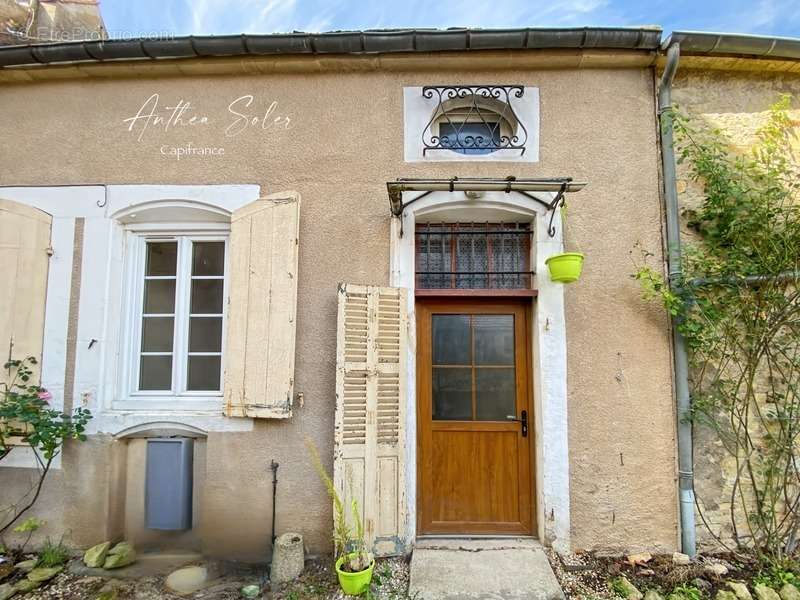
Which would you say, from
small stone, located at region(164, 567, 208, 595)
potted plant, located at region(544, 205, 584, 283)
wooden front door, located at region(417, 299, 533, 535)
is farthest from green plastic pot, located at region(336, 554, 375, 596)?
potted plant, located at region(544, 205, 584, 283)

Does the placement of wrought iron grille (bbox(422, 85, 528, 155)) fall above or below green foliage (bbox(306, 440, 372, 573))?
above

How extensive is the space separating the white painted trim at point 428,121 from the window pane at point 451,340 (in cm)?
151

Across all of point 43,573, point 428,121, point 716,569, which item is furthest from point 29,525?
point 716,569

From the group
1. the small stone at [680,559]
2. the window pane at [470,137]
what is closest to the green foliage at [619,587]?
the small stone at [680,559]

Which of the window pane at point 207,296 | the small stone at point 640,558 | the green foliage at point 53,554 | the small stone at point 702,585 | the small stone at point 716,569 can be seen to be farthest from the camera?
the window pane at point 207,296

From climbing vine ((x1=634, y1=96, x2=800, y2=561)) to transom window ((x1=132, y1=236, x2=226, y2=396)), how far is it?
3936 mm

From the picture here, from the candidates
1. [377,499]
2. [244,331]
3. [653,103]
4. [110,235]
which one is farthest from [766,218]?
[110,235]

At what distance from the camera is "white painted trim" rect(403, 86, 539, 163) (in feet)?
12.5

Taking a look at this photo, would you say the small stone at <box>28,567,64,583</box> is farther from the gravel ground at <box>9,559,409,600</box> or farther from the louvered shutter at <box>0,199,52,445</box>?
the louvered shutter at <box>0,199,52,445</box>

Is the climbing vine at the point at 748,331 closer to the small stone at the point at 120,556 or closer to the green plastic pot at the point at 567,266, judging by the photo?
the green plastic pot at the point at 567,266

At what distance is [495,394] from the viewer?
152 inches

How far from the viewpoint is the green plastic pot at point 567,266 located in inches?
134

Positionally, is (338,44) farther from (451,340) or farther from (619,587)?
(619,587)

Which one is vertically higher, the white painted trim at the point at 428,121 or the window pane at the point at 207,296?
the white painted trim at the point at 428,121
